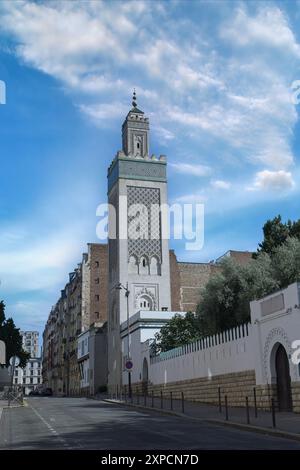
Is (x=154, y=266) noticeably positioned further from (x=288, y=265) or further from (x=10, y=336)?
(x=288, y=265)

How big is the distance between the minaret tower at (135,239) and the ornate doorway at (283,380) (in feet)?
109

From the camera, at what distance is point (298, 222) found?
40.5m

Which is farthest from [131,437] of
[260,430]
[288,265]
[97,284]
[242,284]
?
[97,284]

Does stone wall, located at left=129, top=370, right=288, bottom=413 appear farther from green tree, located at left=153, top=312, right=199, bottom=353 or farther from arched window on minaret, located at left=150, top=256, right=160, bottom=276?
arched window on minaret, located at left=150, top=256, right=160, bottom=276

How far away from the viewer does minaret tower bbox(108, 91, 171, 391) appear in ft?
189

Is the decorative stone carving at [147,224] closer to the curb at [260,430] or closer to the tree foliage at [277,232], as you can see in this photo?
the tree foliage at [277,232]

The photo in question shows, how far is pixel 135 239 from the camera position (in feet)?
191

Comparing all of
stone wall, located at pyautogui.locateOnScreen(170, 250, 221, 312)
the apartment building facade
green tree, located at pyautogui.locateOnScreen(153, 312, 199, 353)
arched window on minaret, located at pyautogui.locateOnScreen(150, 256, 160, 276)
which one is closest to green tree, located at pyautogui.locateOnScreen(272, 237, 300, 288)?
green tree, located at pyautogui.locateOnScreen(153, 312, 199, 353)

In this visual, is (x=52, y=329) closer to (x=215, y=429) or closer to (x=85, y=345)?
(x=85, y=345)

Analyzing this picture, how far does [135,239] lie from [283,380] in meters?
36.9

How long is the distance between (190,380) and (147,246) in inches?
1048

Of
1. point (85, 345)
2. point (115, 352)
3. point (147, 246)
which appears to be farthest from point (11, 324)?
point (147, 246)
